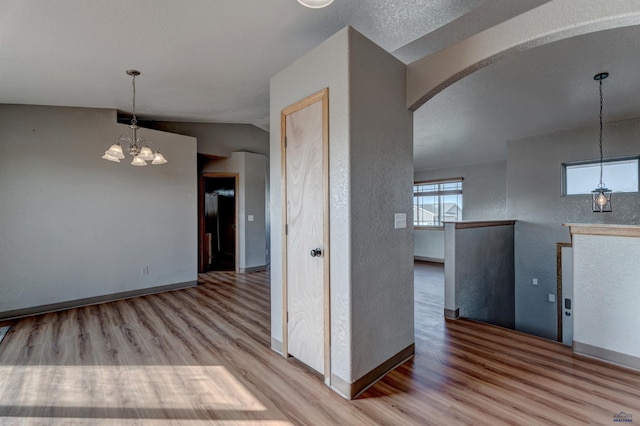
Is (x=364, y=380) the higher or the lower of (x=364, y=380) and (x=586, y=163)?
the lower

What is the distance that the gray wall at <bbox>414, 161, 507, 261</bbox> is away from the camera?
7.22 meters

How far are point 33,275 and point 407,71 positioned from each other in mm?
5265

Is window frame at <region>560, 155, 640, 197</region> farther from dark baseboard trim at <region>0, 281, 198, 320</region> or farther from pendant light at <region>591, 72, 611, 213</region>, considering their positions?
dark baseboard trim at <region>0, 281, 198, 320</region>

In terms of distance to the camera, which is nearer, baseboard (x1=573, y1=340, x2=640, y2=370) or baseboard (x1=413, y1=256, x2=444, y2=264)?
baseboard (x1=573, y1=340, x2=640, y2=370)

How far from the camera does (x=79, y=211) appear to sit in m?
4.23

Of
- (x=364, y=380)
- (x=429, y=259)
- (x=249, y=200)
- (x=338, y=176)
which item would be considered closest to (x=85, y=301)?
(x=249, y=200)

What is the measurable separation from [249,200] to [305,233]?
437 cm

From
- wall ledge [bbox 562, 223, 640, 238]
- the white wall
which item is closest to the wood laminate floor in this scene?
the white wall

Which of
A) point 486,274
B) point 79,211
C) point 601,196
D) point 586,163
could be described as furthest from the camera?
point 586,163

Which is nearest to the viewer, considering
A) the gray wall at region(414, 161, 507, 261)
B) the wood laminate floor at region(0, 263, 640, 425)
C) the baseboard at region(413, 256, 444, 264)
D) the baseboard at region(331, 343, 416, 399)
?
the wood laminate floor at region(0, 263, 640, 425)

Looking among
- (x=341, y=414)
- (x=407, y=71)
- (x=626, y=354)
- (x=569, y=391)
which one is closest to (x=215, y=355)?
(x=341, y=414)

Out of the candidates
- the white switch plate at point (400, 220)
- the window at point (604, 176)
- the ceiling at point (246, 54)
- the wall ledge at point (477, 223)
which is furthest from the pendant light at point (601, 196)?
the white switch plate at point (400, 220)

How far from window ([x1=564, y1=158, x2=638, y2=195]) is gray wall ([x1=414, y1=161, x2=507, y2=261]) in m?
1.86

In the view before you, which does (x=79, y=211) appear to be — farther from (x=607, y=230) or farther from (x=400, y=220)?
(x=607, y=230)
